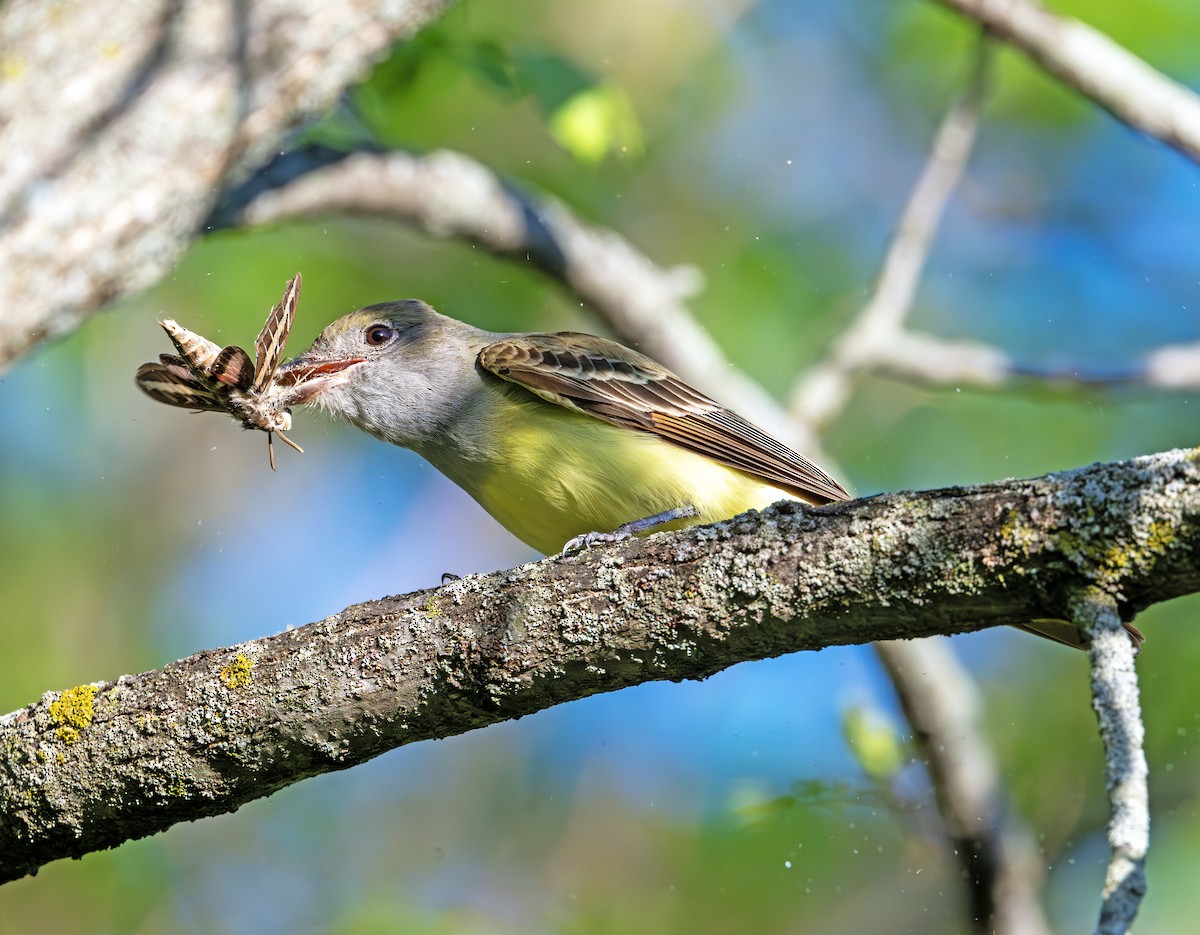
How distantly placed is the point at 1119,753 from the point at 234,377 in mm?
4047

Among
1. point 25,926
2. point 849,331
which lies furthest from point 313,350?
point 25,926

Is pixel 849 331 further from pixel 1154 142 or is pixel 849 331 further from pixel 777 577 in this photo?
pixel 777 577

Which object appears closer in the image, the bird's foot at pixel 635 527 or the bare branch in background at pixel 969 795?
the bird's foot at pixel 635 527

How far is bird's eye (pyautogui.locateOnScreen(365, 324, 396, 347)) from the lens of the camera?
6.46 m

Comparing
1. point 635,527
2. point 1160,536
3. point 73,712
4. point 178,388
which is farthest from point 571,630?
point 178,388

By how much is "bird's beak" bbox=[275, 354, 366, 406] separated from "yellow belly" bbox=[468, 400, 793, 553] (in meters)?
0.89

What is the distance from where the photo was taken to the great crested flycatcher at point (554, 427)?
5.42 meters

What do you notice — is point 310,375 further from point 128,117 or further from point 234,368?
point 128,117

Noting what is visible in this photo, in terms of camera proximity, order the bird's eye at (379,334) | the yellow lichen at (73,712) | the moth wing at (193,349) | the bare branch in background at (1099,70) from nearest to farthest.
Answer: the yellow lichen at (73,712) < the moth wing at (193,349) < the bird's eye at (379,334) < the bare branch in background at (1099,70)

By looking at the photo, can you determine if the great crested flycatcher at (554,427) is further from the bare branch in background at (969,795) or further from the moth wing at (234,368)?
the bare branch in background at (969,795)

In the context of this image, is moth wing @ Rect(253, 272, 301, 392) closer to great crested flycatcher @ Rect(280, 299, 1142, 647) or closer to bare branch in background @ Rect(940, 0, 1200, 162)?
great crested flycatcher @ Rect(280, 299, 1142, 647)

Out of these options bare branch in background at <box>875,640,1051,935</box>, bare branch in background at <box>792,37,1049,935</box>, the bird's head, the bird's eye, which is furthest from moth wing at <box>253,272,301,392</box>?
bare branch in background at <box>875,640,1051,935</box>

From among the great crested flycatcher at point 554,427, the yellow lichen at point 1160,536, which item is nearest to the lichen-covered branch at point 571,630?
the yellow lichen at point 1160,536

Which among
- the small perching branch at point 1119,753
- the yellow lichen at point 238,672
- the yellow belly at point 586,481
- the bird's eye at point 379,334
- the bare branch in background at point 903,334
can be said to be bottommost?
the small perching branch at point 1119,753
